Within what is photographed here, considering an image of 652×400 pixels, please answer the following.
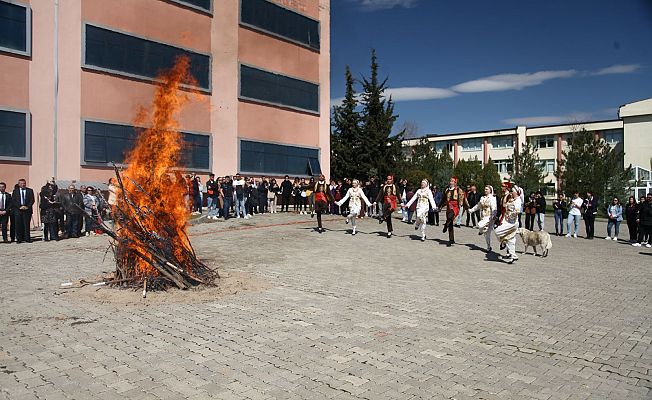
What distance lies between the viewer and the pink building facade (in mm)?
19984

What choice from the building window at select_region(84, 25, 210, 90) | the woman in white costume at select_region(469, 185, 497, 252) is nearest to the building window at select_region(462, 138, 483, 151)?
the building window at select_region(84, 25, 210, 90)

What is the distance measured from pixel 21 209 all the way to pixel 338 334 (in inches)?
532

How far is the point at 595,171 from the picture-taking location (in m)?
35.5

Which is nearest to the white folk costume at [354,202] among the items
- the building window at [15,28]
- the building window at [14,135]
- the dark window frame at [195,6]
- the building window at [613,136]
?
the building window at [14,135]

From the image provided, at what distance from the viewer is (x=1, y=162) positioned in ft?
63.4

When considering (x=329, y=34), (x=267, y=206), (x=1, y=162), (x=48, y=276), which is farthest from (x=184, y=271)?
(x=329, y=34)

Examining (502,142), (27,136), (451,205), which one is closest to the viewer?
A: (451,205)

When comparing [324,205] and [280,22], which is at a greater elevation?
[280,22]

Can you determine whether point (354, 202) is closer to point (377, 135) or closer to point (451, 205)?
point (451, 205)

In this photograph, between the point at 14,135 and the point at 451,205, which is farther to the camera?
the point at 14,135

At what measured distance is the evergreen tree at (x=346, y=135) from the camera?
3780 centimetres

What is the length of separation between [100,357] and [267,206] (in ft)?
69.6

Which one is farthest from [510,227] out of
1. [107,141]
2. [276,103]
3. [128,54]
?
[276,103]

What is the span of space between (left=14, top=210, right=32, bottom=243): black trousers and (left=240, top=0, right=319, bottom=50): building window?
16683mm
